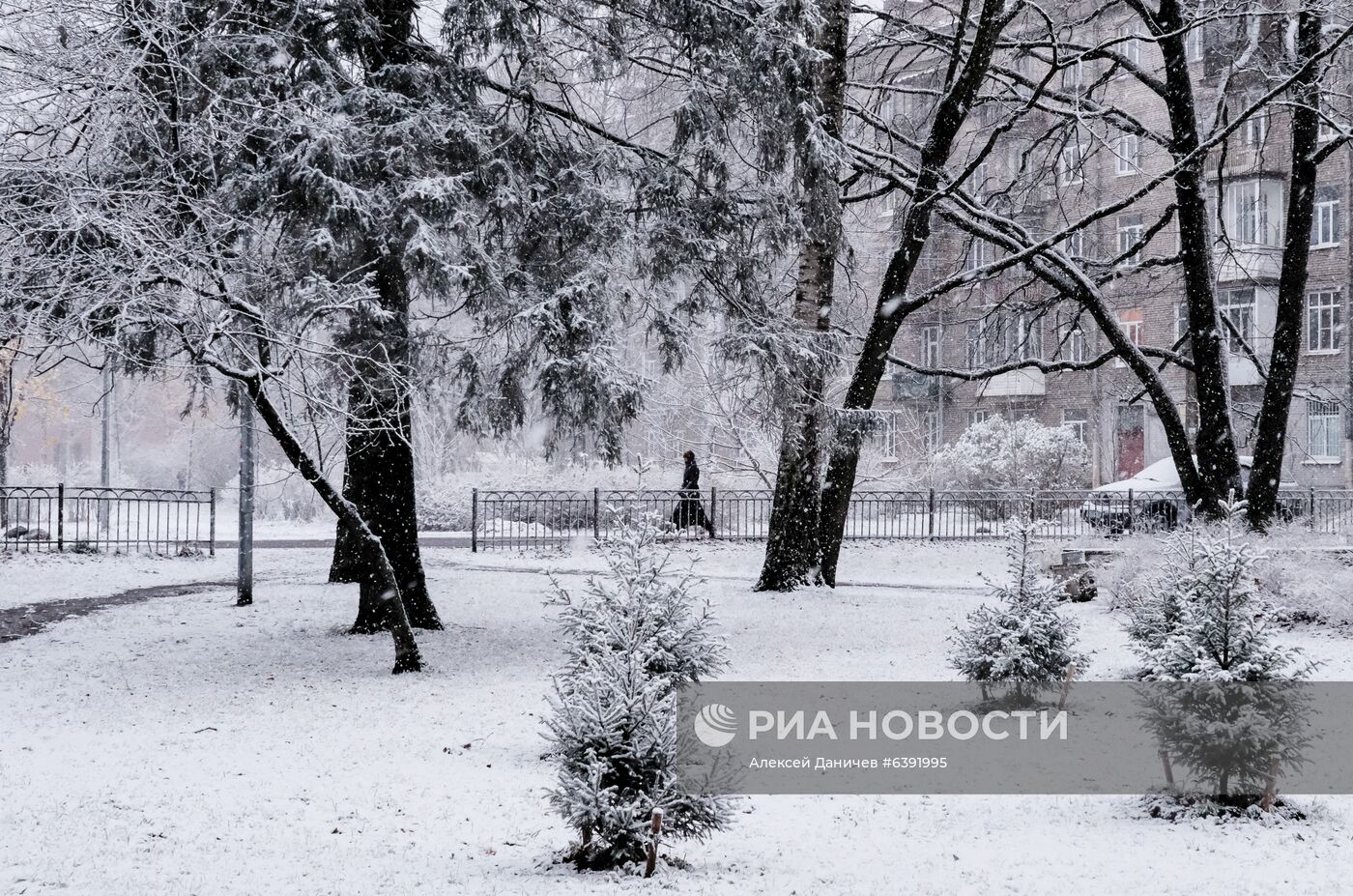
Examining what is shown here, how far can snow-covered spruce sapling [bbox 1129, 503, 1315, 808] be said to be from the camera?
6.20m

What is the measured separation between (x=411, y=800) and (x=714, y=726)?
1861 millimetres

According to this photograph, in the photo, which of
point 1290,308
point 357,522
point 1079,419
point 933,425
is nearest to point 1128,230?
point 1079,419

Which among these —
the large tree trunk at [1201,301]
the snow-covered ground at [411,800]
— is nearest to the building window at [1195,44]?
the large tree trunk at [1201,301]

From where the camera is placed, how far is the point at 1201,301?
16375 mm

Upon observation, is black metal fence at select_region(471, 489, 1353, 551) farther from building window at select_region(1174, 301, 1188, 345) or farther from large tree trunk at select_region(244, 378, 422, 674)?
large tree trunk at select_region(244, 378, 422, 674)

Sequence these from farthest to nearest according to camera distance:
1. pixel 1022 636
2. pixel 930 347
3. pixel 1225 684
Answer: pixel 930 347 < pixel 1022 636 < pixel 1225 684

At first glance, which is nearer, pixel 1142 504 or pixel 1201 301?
pixel 1201 301

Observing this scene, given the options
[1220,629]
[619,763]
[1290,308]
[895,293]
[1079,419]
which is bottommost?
[619,763]

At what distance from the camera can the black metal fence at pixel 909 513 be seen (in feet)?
80.3

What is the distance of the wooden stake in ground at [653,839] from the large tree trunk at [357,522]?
5461 mm

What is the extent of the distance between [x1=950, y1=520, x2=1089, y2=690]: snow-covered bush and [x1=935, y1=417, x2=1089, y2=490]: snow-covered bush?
23.3 m

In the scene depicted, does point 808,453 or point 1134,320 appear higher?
point 1134,320

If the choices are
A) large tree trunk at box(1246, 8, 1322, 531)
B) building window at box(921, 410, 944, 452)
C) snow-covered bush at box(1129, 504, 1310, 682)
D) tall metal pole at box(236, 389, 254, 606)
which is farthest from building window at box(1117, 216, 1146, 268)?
snow-covered bush at box(1129, 504, 1310, 682)

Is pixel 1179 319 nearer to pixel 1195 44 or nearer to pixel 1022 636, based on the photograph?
pixel 1195 44
